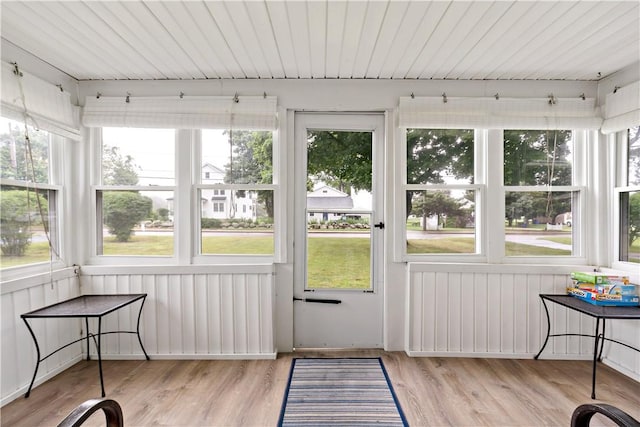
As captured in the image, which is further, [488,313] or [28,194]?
[488,313]

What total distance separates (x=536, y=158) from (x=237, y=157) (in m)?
2.76

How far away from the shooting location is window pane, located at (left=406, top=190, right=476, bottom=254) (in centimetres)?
313

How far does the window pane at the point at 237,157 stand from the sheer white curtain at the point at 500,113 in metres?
1.28

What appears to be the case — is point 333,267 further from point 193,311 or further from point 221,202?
point 193,311

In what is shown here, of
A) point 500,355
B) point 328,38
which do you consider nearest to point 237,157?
point 328,38

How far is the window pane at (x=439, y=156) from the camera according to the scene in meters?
3.12

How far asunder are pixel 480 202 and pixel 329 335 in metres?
1.88

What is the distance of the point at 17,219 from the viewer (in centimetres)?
247

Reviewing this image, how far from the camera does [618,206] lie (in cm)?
291

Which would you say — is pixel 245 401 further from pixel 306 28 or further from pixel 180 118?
pixel 306 28

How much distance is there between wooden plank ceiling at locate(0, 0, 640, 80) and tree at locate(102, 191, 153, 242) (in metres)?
1.05

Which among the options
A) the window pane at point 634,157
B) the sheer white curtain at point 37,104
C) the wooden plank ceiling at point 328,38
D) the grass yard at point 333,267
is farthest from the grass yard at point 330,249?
the wooden plank ceiling at point 328,38

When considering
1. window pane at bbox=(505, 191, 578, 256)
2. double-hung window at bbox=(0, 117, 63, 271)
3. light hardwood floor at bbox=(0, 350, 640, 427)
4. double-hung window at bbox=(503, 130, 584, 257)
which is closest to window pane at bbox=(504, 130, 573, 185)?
double-hung window at bbox=(503, 130, 584, 257)

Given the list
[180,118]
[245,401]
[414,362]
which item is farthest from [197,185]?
[414,362]
